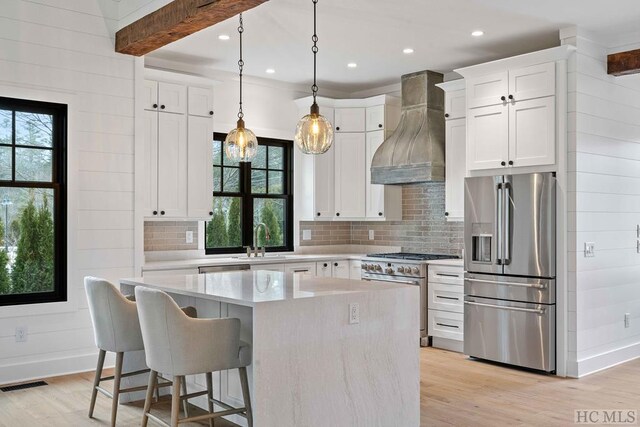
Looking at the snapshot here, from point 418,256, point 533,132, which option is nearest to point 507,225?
point 533,132

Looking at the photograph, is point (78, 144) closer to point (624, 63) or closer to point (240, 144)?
point (240, 144)

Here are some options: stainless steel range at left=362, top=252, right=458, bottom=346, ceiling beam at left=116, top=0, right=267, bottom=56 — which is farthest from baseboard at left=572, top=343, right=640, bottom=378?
ceiling beam at left=116, top=0, right=267, bottom=56

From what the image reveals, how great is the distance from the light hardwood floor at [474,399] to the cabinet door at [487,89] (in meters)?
2.33

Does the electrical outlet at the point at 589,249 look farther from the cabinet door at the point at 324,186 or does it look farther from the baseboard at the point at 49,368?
the baseboard at the point at 49,368

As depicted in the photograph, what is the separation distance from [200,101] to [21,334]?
8.81 ft

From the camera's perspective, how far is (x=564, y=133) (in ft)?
16.8

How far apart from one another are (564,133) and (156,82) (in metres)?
3.65

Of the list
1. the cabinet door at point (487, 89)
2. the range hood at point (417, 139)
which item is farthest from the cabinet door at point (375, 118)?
the cabinet door at point (487, 89)

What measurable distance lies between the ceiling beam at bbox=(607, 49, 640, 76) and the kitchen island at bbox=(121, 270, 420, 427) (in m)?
3.11

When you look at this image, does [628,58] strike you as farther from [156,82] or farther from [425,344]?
[156,82]

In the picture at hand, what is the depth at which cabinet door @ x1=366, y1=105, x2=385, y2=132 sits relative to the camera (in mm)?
7086

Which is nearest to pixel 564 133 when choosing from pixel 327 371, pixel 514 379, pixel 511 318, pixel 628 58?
pixel 628 58

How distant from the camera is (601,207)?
5418mm

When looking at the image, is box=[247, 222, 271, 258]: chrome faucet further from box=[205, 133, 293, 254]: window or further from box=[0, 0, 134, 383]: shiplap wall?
box=[0, 0, 134, 383]: shiplap wall
